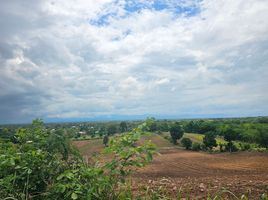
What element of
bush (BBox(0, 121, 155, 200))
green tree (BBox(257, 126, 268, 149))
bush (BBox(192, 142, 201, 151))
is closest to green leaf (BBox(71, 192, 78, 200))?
bush (BBox(0, 121, 155, 200))

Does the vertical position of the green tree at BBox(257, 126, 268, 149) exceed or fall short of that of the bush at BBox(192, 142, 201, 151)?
it exceeds it

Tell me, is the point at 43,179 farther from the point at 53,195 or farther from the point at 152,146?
the point at 152,146

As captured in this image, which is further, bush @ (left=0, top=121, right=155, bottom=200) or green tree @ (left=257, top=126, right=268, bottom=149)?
green tree @ (left=257, top=126, right=268, bottom=149)

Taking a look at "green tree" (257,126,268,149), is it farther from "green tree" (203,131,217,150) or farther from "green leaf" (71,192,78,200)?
"green leaf" (71,192,78,200)

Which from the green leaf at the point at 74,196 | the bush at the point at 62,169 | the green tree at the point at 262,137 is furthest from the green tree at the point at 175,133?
the green leaf at the point at 74,196

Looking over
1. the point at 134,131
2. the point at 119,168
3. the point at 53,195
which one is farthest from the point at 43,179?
the point at 134,131

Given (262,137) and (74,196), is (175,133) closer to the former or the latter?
(262,137)

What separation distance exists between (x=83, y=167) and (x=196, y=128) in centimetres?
6298

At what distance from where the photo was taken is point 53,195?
7.80 feet

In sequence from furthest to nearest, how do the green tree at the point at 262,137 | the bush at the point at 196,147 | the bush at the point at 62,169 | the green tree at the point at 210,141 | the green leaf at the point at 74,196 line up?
the bush at the point at 196,147, the green tree at the point at 262,137, the green tree at the point at 210,141, the bush at the point at 62,169, the green leaf at the point at 74,196

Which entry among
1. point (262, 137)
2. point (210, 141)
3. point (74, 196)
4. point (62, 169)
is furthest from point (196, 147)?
point (74, 196)

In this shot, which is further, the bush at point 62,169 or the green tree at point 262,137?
the green tree at point 262,137

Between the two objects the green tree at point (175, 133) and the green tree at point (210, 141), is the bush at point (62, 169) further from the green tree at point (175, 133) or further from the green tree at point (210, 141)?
the green tree at point (175, 133)

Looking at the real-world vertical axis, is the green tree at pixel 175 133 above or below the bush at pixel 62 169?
below
